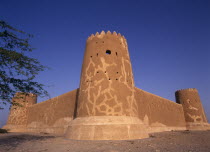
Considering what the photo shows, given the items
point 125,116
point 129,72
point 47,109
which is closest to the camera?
point 125,116

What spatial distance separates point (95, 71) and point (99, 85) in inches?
43.8

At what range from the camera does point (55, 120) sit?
16.1m

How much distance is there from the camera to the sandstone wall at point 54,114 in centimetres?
1480

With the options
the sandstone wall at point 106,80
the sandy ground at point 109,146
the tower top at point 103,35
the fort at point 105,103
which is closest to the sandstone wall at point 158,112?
the fort at point 105,103

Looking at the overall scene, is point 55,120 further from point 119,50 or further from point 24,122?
point 119,50

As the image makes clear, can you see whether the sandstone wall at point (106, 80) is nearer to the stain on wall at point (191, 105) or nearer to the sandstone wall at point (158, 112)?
the sandstone wall at point (158, 112)

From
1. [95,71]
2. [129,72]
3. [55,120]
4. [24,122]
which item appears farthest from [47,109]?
[129,72]

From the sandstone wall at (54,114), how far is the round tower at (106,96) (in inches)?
229

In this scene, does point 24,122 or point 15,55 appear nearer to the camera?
point 15,55

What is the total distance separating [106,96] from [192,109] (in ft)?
70.5

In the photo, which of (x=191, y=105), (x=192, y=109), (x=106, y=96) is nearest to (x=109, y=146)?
(x=106, y=96)

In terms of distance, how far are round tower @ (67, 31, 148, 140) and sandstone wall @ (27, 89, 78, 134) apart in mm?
5811

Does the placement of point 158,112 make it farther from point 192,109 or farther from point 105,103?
point 105,103

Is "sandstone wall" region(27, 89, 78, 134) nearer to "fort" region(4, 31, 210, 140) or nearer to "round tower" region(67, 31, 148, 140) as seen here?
"fort" region(4, 31, 210, 140)
